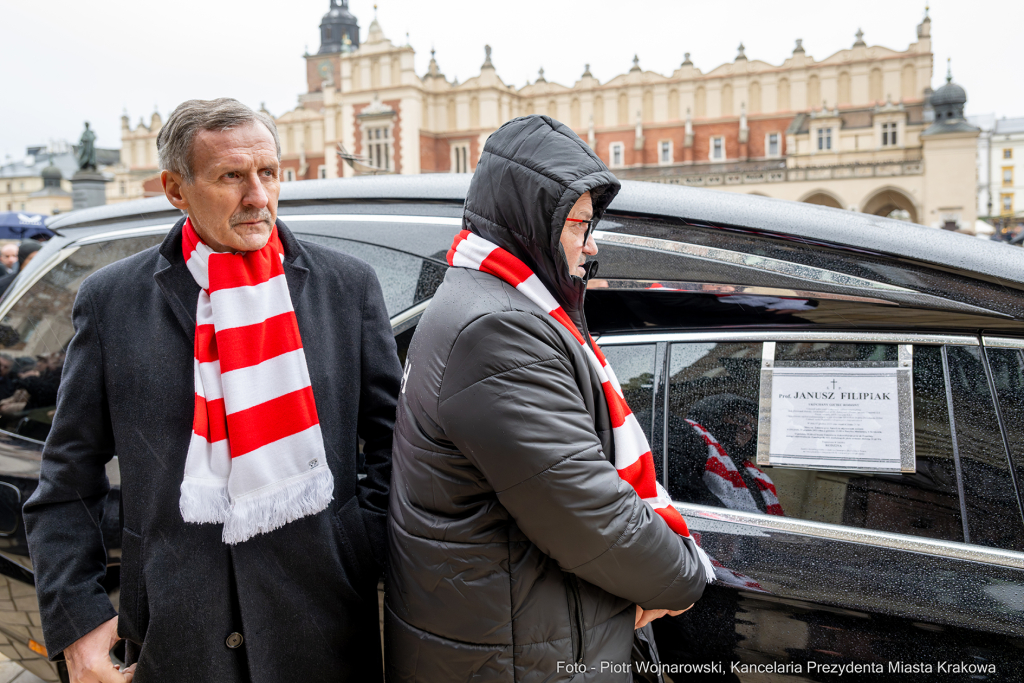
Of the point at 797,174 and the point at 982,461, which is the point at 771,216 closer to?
the point at 982,461

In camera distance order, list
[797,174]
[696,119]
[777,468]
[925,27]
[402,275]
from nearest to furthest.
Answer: [777,468] < [402,275] < [797,174] < [925,27] < [696,119]

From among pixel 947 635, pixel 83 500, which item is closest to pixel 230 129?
pixel 83 500

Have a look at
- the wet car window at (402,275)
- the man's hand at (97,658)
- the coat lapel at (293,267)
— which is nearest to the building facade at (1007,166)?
the wet car window at (402,275)

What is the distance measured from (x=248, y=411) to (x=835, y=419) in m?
1.23

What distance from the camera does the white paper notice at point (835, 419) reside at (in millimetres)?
1426

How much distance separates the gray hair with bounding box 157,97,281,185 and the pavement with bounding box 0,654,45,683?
271 centimetres

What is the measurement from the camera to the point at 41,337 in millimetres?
2441

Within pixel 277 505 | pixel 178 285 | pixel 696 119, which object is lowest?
pixel 277 505

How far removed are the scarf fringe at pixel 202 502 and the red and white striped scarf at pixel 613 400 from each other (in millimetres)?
681

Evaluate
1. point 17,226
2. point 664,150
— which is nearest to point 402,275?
point 17,226

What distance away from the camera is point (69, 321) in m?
2.37

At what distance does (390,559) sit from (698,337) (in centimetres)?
85

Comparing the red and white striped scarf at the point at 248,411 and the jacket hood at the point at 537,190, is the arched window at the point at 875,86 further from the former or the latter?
the red and white striped scarf at the point at 248,411

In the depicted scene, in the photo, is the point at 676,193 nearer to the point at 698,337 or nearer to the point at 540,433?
the point at 698,337
